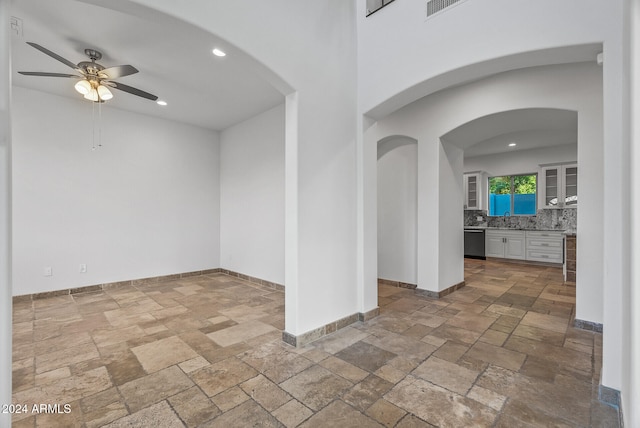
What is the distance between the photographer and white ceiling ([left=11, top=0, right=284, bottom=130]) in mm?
2559

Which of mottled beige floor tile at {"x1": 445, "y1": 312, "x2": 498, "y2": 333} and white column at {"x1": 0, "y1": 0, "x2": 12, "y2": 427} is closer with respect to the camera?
white column at {"x1": 0, "y1": 0, "x2": 12, "y2": 427}

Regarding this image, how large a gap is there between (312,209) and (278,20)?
177 cm

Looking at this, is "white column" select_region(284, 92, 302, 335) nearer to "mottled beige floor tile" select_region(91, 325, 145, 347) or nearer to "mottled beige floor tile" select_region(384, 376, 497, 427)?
"mottled beige floor tile" select_region(384, 376, 497, 427)

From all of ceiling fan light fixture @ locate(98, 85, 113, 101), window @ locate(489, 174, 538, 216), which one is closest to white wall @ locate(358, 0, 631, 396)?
ceiling fan light fixture @ locate(98, 85, 113, 101)

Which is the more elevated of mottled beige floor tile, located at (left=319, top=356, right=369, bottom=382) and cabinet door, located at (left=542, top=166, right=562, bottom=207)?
cabinet door, located at (left=542, top=166, right=562, bottom=207)

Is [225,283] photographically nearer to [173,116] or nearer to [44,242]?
[44,242]

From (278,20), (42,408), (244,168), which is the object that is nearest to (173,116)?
(244,168)

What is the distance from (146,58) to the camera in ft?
11.0

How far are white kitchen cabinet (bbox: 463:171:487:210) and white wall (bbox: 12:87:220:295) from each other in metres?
7.12

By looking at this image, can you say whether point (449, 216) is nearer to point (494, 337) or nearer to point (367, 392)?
point (494, 337)

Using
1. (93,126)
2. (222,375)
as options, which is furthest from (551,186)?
(93,126)

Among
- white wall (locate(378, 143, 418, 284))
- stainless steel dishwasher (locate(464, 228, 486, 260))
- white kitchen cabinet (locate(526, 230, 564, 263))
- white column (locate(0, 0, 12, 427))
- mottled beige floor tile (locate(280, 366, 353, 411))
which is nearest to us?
white column (locate(0, 0, 12, 427))

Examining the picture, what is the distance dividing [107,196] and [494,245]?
29.3 feet

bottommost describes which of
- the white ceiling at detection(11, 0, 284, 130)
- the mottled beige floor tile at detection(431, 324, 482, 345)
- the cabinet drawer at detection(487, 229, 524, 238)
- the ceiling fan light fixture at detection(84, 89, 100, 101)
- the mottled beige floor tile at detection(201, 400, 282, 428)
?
the mottled beige floor tile at detection(431, 324, 482, 345)
